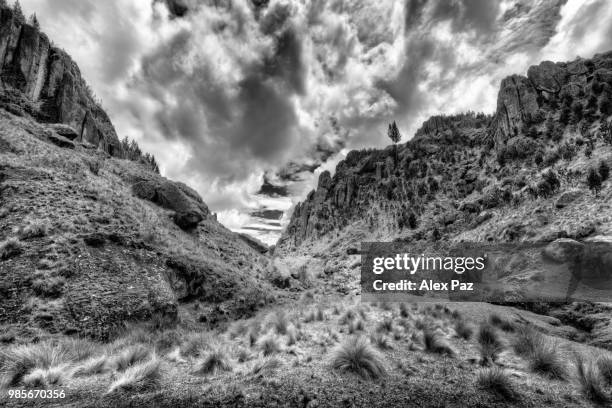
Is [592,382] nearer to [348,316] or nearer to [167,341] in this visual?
[348,316]

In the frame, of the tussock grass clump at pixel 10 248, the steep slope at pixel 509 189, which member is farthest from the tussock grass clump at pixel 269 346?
the steep slope at pixel 509 189

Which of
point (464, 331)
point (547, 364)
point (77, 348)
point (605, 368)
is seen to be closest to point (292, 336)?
point (464, 331)

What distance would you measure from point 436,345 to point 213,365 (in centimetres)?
609

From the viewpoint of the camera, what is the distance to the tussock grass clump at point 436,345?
7718 mm

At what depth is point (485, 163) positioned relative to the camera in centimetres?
4744

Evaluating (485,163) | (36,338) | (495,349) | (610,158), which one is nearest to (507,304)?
(495,349)

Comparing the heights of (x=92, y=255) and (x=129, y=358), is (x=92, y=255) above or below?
above

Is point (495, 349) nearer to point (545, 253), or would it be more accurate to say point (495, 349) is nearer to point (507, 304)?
point (507, 304)

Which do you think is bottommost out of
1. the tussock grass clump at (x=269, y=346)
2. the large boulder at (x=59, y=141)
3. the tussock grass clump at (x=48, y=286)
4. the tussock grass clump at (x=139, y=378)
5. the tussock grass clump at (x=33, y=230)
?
the tussock grass clump at (x=269, y=346)

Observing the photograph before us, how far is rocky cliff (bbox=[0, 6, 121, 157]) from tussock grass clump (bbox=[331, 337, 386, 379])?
44616mm

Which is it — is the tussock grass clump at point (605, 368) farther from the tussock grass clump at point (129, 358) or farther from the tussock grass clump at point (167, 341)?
the tussock grass clump at point (167, 341)

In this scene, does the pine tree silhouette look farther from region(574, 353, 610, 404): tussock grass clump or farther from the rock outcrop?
the rock outcrop

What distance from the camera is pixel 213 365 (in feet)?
21.0

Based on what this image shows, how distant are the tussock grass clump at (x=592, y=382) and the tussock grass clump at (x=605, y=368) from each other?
0.46ft
